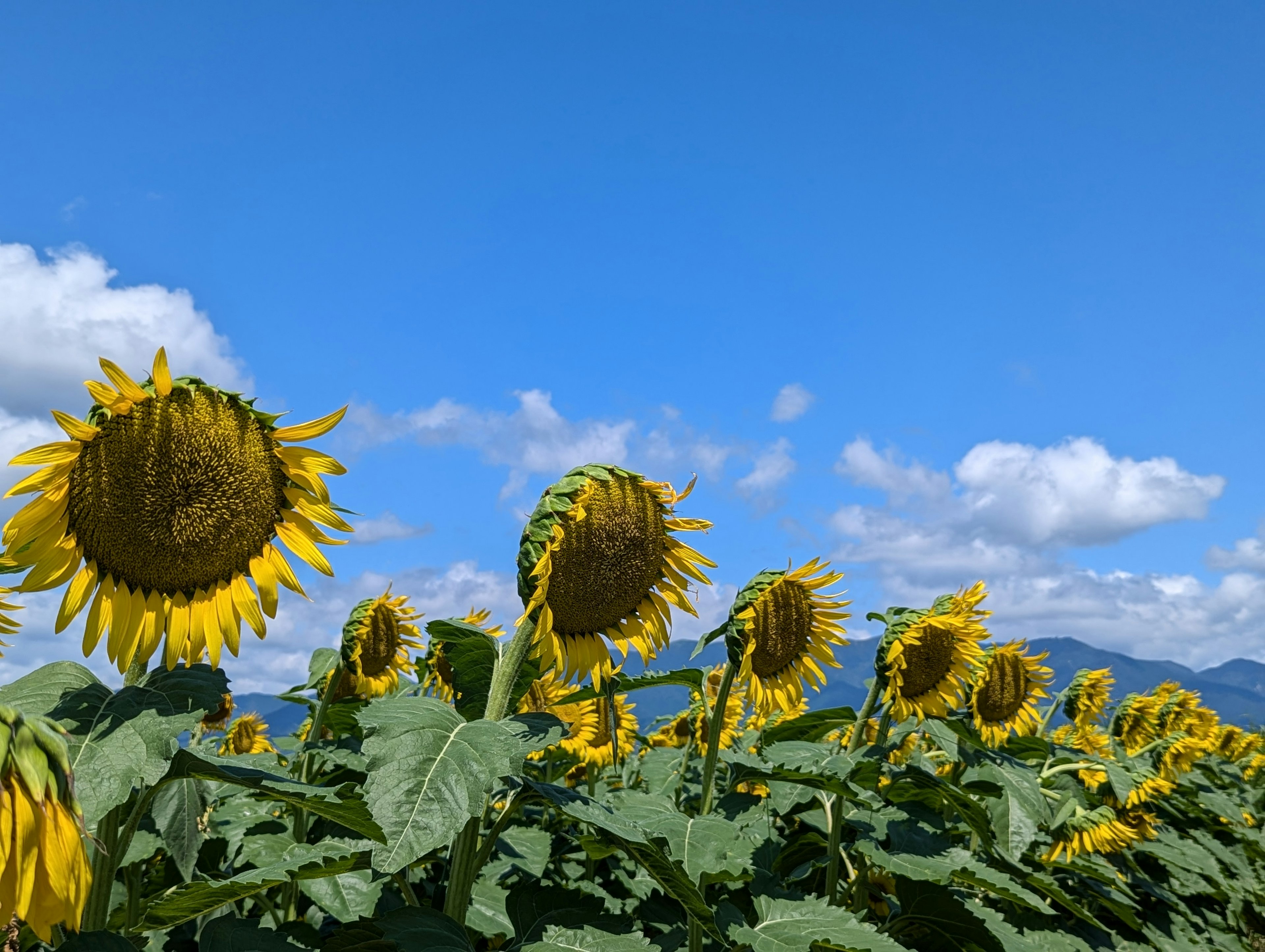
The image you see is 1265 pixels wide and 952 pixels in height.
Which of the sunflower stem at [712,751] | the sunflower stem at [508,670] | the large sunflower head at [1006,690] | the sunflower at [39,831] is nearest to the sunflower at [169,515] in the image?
the sunflower stem at [508,670]

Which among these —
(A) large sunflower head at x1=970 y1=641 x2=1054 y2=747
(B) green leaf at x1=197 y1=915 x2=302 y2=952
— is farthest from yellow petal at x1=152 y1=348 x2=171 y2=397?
(A) large sunflower head at x1=970 y1=641 x2=1054 y2=747

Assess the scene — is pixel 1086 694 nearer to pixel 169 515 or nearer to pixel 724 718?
pixel 724 718

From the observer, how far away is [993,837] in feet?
16.2

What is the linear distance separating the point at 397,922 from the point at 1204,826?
416 inches

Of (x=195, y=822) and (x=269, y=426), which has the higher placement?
(x=269, y=426)

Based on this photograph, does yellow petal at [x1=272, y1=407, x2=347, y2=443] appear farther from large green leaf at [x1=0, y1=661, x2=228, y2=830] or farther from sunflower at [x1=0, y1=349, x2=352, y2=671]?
large green leaf at [x1=0, y1=661, x2=228, y2=830]

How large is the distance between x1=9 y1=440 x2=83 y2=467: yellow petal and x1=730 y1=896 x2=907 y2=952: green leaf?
2344 millimetres

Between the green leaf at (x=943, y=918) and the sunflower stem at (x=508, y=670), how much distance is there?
2.32 m

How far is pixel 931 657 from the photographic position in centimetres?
497

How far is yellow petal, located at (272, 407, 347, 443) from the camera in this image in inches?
99.3

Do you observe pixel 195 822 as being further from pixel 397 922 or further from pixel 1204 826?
pixel 1204 826

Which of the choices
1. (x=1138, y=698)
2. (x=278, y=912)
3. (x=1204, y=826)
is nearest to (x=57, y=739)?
(x=278, y=912)

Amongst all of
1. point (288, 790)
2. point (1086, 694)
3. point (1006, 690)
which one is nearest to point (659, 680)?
point (288, 790)

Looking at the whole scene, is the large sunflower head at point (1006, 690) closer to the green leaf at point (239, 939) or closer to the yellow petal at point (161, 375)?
the green leaf at point (239, 939)
